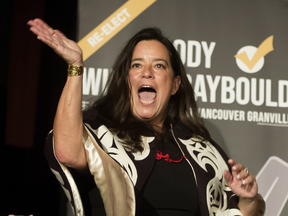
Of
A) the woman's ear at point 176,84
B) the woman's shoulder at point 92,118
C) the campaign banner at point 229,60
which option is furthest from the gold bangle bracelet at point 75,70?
the campaign banner at point 229,60

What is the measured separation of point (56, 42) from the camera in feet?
3.16

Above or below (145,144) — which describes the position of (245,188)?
below

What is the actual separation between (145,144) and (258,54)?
4.40 feet

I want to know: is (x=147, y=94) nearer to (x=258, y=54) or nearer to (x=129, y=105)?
(x=129, y=105)

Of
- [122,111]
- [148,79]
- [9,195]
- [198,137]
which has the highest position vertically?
[148,79]

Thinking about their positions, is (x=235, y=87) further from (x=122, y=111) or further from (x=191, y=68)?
(x=122, y=111)

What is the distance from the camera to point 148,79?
59.1 inches

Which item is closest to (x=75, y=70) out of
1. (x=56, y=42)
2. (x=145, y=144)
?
(x=56, y=42)

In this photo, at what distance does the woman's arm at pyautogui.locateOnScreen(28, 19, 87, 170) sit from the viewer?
96 centimetres

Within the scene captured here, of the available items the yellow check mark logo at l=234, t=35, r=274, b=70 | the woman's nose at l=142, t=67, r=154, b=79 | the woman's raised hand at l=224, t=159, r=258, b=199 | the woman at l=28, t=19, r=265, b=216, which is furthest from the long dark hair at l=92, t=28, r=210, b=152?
the yellow check mark logo at l=234, t=35, r=274, b=70

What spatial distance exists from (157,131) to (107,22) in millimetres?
983

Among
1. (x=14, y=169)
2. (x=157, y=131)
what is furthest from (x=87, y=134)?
(x=14, y=169)

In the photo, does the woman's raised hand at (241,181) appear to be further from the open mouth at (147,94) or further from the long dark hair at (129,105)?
the open mouth at (147,94)

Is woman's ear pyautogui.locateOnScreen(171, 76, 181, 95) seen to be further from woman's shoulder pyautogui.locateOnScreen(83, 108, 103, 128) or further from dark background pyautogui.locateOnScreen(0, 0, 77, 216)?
dark background pyautogui.locateOnScreen(0, 0, 77, 216)
